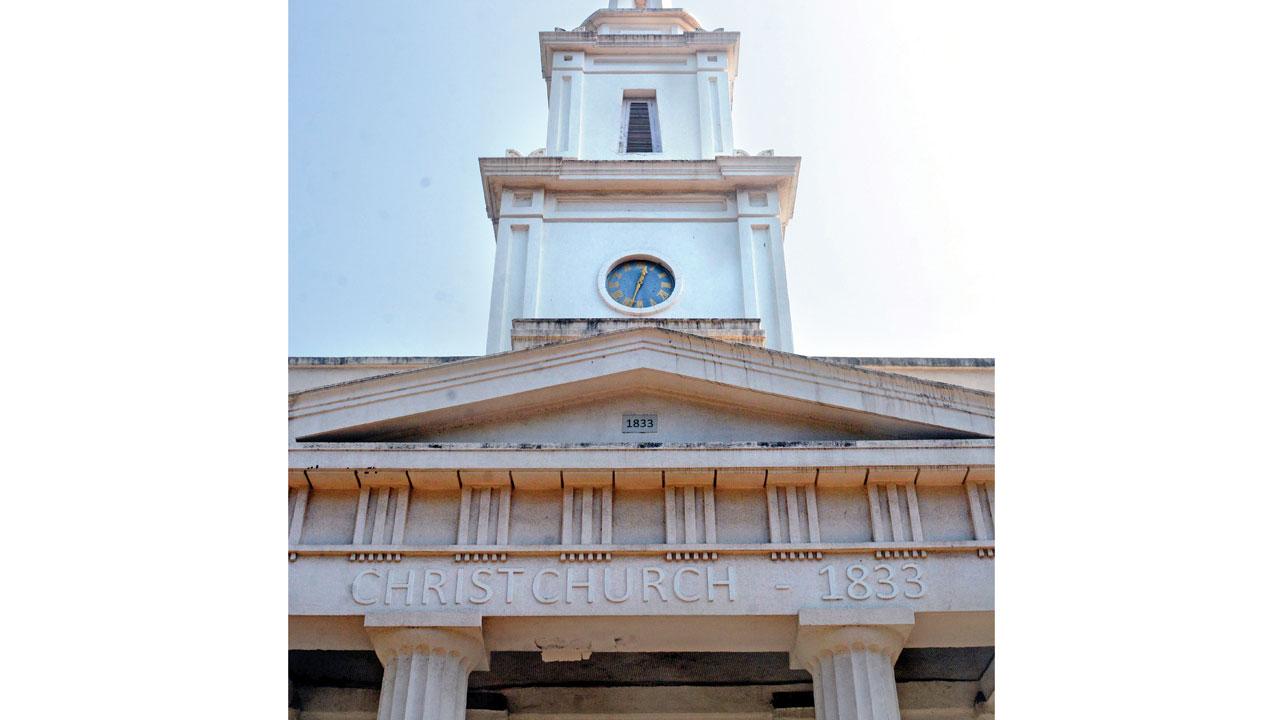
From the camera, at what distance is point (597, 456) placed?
43.1 feet

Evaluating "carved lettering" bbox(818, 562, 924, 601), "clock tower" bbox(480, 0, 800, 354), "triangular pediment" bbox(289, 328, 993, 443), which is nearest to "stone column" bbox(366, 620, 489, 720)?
"triangular pediment" bbox(289, 328, 993, 443)

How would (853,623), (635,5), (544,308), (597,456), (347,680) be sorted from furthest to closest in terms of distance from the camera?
(635,5) < (544,308) < (347,680) < (597,456) < (853,623)

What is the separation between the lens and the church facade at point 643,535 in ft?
41.0

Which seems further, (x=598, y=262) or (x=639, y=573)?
(x=598, y=262)

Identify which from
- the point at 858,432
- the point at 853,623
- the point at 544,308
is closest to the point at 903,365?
the point at 858,432

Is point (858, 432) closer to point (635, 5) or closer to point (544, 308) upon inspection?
point (544, 308)

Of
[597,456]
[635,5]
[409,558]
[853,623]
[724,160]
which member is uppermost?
[635,5]

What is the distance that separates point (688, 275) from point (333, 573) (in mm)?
10359

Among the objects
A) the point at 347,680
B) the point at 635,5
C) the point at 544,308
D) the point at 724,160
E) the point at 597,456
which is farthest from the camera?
the point at 635,5

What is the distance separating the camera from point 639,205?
2269cm

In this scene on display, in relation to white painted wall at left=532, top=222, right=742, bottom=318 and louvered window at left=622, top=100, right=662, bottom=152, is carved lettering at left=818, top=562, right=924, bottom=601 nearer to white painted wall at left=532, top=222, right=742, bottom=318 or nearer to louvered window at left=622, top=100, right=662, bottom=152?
white painted wall at left=532, top=222, right=742, bottom=318

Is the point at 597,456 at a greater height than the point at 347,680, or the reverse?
the point at 597,456

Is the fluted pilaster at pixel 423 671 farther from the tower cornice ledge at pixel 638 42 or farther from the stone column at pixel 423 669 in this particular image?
the tower cornice ledge at pixel 638 42

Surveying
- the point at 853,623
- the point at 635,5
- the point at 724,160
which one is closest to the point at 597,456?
the point at 853,623
